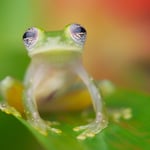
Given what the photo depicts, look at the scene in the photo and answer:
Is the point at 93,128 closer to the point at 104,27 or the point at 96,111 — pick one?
the point at 96,111

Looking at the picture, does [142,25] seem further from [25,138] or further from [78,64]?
[25,138]

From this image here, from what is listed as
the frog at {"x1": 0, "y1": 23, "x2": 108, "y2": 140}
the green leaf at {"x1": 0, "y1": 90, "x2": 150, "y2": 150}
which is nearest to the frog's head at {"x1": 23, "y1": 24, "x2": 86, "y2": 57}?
the frog at {"x1": 0, "y1": 23, "x2": 108, "y2": 140}

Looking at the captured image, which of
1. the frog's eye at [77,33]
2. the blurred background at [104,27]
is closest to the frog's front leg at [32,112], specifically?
the frog's eye at [77,33]

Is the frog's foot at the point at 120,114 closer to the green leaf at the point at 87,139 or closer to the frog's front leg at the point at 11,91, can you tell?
the green leaf at the point at 87,139

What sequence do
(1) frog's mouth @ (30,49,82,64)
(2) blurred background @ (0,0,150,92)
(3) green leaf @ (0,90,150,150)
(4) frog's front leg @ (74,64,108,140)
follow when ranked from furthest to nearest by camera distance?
(2) blurred background @ (0,0,150,92) < (1) frog's mouth @ (30,49,82,64) < (4) frog's front leg @ (74,64,108,140) < (3) green leaf @ (0,90,150,150)

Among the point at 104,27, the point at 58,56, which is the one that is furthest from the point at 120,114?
the point at 104,27

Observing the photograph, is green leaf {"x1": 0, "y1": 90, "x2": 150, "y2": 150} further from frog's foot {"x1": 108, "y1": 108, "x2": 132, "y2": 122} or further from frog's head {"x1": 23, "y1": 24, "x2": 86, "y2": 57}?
frog's head {"x1": 23, "y1": 24, "x2": 86, "y2": 57}
